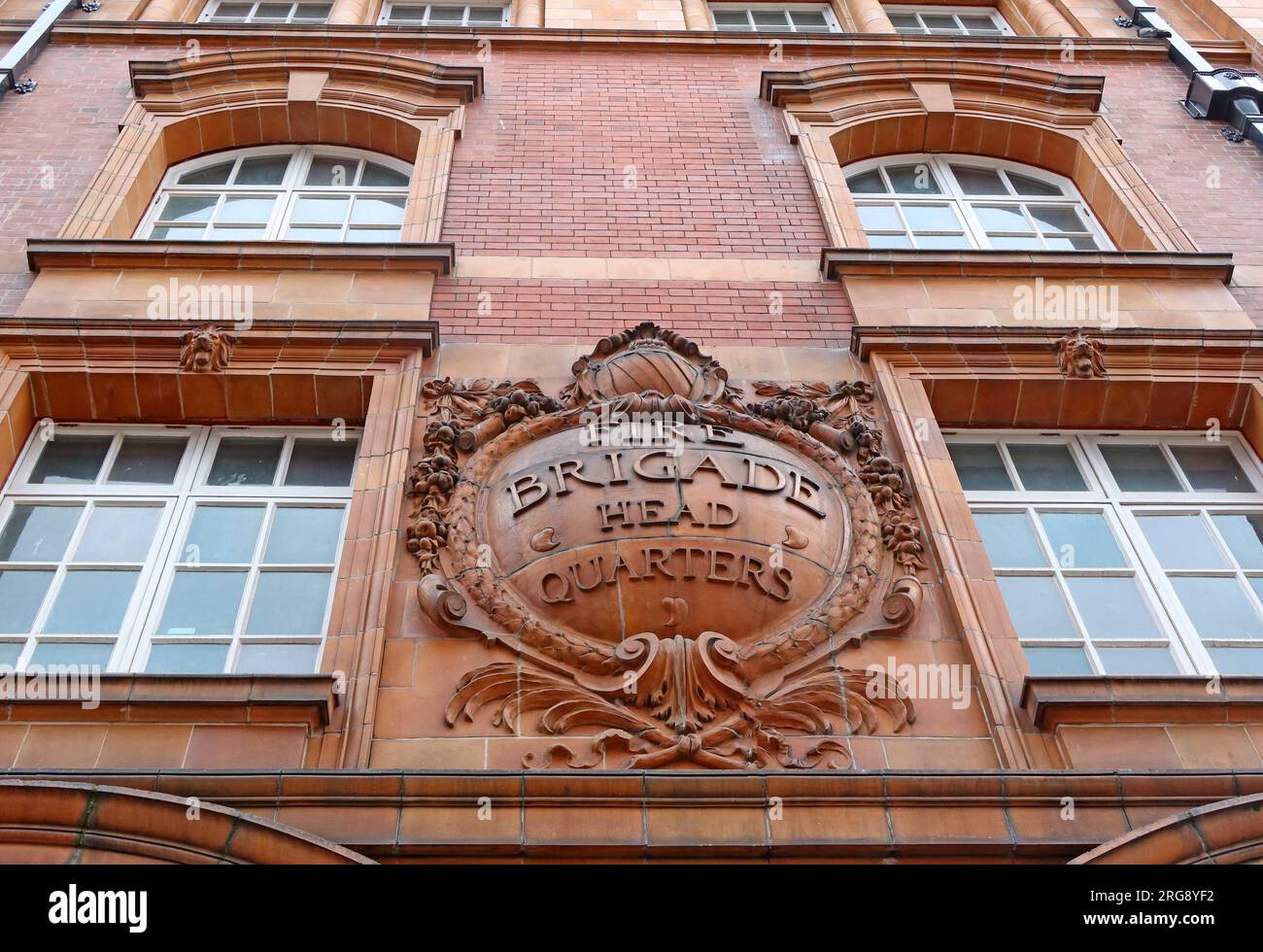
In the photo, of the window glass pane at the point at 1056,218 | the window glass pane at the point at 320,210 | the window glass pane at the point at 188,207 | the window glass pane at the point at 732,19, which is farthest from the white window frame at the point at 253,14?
the window glass pane at the point at 1056,218

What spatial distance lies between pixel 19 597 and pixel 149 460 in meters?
1.44

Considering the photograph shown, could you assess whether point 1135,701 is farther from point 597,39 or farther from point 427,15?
point 427,15

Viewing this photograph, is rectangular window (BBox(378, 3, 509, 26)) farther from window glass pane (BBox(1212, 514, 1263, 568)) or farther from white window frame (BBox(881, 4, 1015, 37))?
window glass pane (BBox(1212, 514, 1263, 568))

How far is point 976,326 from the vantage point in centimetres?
891

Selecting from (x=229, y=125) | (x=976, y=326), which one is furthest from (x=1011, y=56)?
(x=229, y=125)

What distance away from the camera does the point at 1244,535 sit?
313 inches

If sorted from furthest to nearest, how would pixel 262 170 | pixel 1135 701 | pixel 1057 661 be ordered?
pixel 262 170 → pixel 1057 661 → pixel 1135 701

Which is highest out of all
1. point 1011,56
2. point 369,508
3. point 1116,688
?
point 1011,56

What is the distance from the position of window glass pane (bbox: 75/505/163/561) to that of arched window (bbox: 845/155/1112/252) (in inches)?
246

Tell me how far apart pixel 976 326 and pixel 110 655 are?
5.95 m

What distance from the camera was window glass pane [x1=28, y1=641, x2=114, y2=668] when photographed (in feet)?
22.0

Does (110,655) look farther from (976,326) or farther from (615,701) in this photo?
(976,326)

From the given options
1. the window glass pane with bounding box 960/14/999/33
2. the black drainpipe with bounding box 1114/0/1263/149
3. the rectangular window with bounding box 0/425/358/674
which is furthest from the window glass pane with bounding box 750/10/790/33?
the rectangular window with bounding box 0/425/358/674

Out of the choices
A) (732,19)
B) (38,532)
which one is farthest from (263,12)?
(38,532)
